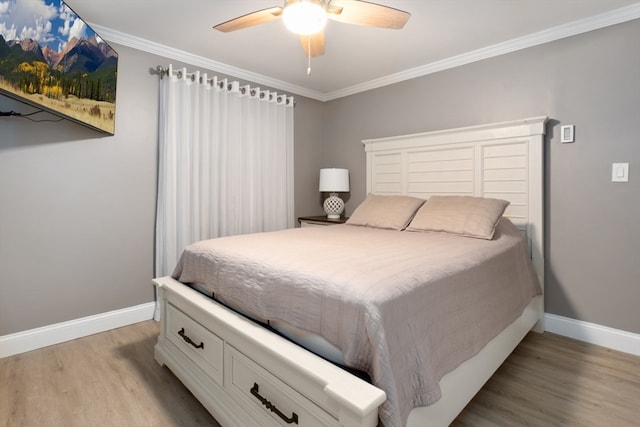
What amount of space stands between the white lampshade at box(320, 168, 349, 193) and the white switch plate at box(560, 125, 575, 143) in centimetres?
200

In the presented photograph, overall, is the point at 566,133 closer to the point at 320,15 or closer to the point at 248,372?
the point at 320,15

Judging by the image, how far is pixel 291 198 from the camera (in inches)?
148

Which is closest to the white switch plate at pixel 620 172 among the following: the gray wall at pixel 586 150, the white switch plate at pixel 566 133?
the gray wall at pixel 586 150

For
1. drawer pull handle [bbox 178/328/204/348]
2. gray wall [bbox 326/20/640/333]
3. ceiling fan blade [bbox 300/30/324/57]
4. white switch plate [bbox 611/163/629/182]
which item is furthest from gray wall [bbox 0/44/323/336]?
white switch plate [bbox 611/163/629/182]

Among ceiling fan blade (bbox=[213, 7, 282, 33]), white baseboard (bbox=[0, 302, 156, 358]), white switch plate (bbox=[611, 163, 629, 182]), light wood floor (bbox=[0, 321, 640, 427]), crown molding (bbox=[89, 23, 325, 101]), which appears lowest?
light wood floor (bbox=[0, 321, 640, 427])

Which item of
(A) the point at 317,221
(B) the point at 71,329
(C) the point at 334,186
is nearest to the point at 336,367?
(B) the point at 71,329

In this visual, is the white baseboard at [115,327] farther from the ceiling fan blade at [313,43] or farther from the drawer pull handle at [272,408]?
the ceiling fan blade at [313,43]

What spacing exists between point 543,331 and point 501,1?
2352 millimetres

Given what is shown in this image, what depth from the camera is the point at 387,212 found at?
114 inches

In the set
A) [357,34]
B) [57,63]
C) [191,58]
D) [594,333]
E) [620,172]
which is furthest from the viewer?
[191,58]

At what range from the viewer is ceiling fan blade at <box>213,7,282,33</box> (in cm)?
177

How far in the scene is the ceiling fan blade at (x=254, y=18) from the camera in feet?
5.81

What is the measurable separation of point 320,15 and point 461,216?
5.35ft

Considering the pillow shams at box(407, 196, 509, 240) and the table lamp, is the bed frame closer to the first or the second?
the pillow shams at box(407, 196, 509, 240)
